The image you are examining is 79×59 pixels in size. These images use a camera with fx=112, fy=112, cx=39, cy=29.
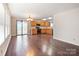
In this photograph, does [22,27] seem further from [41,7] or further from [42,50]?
[42,50]

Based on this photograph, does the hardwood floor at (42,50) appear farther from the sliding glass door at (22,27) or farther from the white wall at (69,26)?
the sliding glass door at (22,27)

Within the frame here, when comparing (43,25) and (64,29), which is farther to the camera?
(43,25)

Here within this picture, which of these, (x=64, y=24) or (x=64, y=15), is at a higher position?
(x=64, y=15)

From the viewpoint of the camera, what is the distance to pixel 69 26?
6445mm

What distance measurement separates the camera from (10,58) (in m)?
1.65

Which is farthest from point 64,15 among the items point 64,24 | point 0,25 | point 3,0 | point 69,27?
point 3,0

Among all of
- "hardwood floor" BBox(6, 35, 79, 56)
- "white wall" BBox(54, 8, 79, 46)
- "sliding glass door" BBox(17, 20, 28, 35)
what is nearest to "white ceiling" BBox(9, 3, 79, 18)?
"white wall" BBox(54, 8, 79, 46)

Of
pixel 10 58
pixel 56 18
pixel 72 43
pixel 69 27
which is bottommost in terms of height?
pixel 72 43

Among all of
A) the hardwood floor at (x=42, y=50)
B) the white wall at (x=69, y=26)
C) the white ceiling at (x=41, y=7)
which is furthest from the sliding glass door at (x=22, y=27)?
the hardwood floor at (x=42, y=50)

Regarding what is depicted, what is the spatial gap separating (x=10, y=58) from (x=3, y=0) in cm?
84

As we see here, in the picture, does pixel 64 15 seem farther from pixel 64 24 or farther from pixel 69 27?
pixel 69 27

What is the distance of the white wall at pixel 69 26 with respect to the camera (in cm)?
582

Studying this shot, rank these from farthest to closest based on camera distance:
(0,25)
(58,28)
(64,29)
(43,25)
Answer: (43,25), (58,28), (64,29), (0,25)

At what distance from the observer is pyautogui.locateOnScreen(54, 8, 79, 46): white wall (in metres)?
5.82
